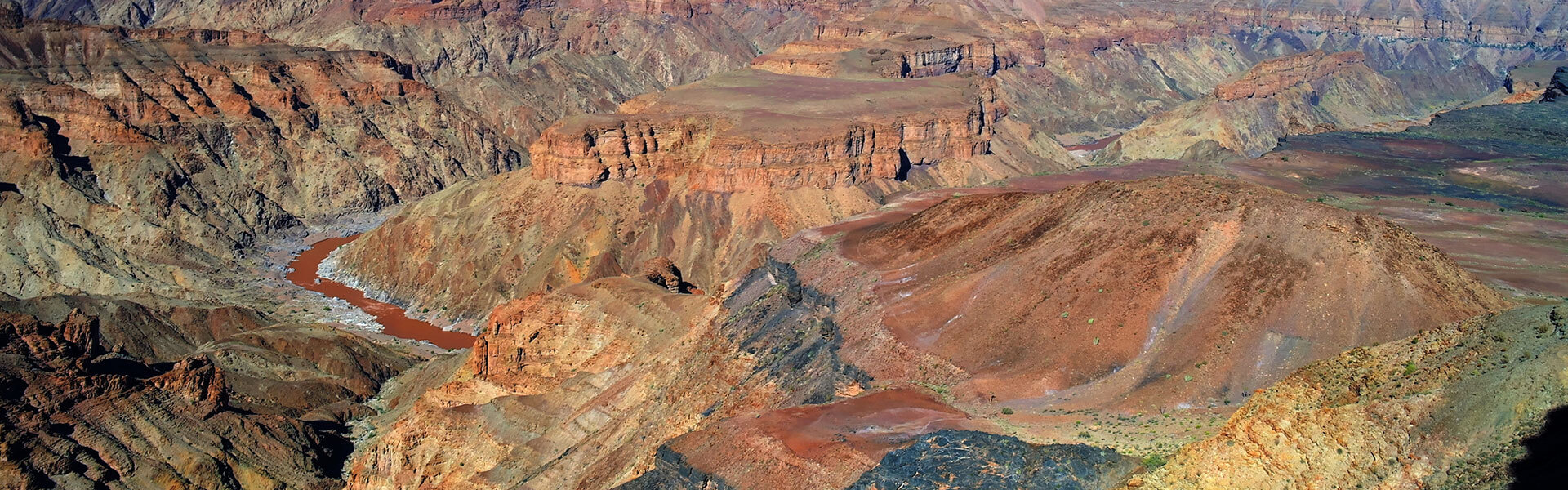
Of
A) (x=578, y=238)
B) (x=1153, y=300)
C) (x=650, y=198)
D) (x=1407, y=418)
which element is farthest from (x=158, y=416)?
(x=650, y=198)

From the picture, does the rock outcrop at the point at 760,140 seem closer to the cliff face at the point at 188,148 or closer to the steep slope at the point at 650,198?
the steep slope at the point at 650,198

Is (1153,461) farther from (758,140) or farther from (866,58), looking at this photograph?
(866,58)

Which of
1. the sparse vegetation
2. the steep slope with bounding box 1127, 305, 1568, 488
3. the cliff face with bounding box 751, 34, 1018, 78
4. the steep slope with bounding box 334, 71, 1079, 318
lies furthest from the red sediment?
the steep slope with bounding box 1127, 305, 1568, 488

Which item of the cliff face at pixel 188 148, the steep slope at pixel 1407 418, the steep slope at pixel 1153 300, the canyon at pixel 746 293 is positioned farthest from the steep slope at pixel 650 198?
the steep slope at pixel 1407 418

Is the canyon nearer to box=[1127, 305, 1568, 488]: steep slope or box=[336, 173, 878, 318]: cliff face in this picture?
box=[1127, 305, 1568, 488]: steep slope

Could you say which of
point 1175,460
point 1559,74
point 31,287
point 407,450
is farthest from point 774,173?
point 1559,74
